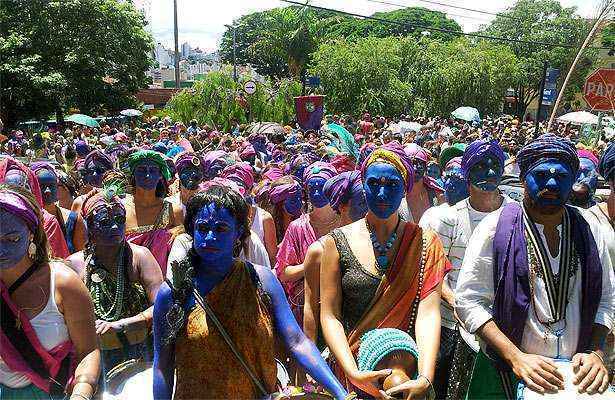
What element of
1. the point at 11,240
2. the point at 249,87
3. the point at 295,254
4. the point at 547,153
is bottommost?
the point at 249,87

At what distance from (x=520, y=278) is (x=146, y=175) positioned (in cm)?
309

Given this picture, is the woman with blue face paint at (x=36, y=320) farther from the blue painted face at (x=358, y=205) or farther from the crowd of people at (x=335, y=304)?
the blue painted face at (x=358, y=205)

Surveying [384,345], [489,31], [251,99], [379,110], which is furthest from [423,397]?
[489,31]

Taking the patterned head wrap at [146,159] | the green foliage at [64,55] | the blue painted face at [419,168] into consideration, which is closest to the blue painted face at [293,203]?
the patterned head wrap at [146,159]

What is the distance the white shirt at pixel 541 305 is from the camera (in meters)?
2.51

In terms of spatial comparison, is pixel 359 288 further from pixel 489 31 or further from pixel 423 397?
pixel 489 31

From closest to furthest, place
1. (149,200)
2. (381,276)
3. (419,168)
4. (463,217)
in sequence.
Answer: (381,276) < (463,217) < (149,200) < (419,168)

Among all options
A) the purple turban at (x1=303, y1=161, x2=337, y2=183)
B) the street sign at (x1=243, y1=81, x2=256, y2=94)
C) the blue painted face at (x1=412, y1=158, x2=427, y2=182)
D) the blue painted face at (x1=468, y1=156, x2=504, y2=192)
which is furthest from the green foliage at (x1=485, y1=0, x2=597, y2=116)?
the blue painted face at (x1=468, y1=156, x2=504, y2=192)

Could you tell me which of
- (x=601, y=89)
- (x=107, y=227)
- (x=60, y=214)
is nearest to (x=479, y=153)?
(x=107, y=227)

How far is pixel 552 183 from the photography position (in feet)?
8.18

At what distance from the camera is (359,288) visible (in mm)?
2730

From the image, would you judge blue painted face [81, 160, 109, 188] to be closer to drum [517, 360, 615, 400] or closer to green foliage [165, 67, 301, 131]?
drum [517, 360, 615, 400]

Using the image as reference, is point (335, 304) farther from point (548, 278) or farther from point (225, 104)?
point (225, 104)

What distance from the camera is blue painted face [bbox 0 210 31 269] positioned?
228 cm
